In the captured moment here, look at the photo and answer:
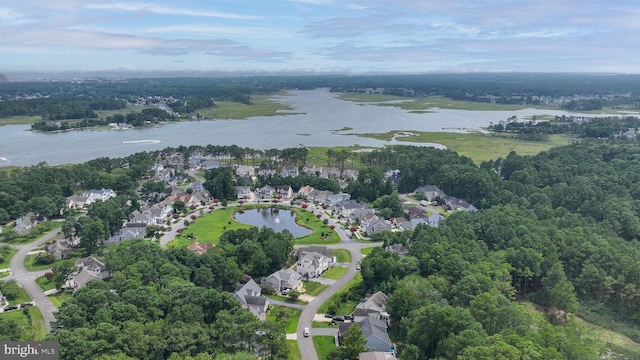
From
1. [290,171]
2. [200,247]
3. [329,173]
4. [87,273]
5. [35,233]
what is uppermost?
[290,171]

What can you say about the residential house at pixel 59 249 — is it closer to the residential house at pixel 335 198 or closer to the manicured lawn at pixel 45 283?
the manicured lawn at pixel 45 283

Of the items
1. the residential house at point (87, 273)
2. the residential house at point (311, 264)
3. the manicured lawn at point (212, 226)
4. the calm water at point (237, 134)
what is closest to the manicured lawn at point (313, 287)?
the residential house at point (311, 264)

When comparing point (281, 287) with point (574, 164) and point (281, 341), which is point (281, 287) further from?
point (574, 164)

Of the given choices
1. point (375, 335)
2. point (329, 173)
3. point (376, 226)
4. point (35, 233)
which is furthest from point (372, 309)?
point (329, 173)

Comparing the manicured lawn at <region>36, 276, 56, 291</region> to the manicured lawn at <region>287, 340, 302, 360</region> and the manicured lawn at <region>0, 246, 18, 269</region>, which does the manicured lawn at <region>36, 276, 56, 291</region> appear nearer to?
the manicured lawn at <region>0, 246, 18, 269</region>

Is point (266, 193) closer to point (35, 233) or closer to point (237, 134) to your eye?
point (35, 233)

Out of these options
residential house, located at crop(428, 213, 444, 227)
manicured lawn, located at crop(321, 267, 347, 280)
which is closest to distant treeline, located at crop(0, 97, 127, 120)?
residential house, located at crop(428, 213, 444, 227)

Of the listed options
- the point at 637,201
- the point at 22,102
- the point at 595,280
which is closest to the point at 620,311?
the point at 595,280
